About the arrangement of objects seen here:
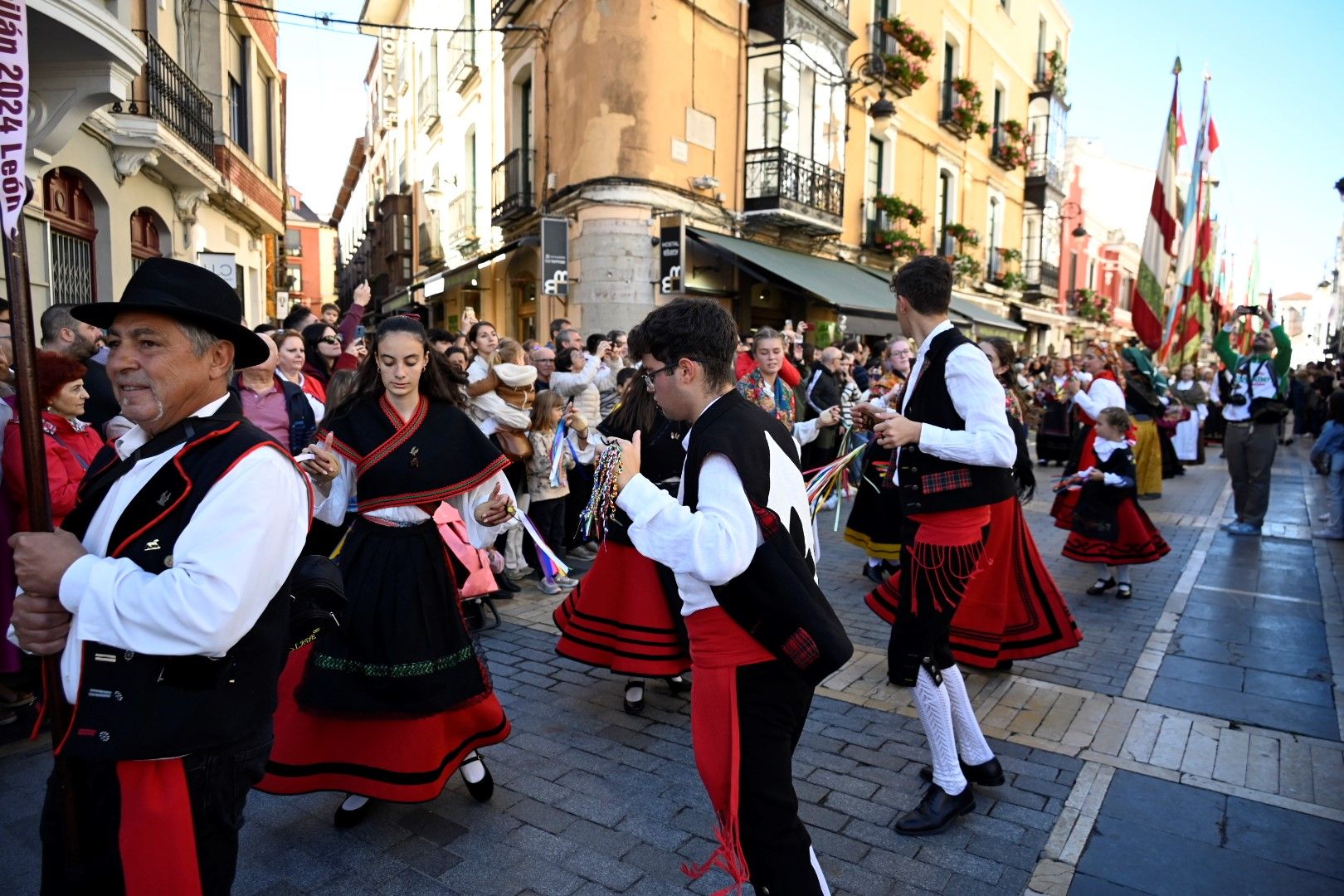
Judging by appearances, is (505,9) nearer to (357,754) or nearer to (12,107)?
(12,107)

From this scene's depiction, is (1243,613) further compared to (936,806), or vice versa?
(1243,613)

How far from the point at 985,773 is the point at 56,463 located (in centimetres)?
443

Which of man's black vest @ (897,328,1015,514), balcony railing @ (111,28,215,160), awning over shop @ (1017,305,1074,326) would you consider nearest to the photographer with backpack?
man's black vest @ (897,328,1015,514)

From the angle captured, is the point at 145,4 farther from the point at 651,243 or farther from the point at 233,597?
the point at 233,597

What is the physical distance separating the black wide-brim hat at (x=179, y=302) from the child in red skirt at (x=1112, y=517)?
6542 mm

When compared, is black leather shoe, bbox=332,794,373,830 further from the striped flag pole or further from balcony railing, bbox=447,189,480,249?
balcony railing, bbox=447,189,480,249

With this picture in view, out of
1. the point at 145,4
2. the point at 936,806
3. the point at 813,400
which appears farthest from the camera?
the point at 145,4

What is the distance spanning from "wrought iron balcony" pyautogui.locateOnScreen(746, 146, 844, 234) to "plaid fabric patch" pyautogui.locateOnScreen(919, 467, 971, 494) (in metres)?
13.1

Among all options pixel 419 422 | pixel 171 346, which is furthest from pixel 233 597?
pixel 419 422

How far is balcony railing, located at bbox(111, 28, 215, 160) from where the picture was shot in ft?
33.3

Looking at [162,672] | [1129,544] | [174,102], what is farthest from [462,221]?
[162,672]

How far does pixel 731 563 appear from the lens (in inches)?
81.1

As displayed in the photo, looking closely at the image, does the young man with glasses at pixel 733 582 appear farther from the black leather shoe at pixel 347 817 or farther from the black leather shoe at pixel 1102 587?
the black leather shoe at pixel 1102 587

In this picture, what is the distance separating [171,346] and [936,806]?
9.82 ft
